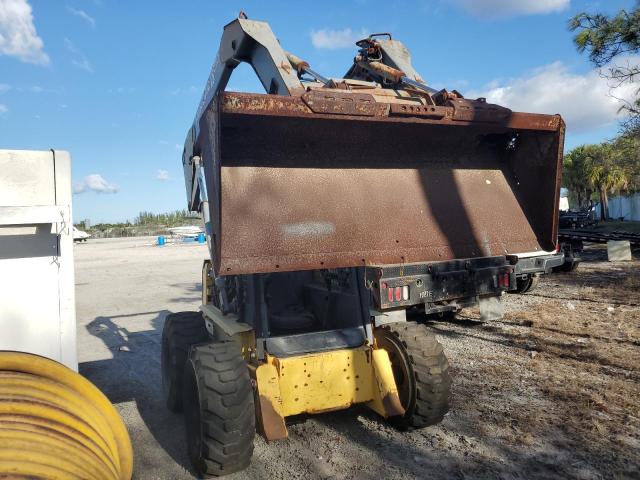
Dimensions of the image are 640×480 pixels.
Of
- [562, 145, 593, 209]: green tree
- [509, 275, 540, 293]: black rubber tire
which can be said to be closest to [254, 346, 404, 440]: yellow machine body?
[509, 275, 540, 293]: black rubber tire

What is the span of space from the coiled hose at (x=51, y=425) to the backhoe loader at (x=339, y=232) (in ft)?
3.64

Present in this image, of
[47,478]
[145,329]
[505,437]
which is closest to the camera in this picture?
[47,478]

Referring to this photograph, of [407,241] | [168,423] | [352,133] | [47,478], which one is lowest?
[168,423]

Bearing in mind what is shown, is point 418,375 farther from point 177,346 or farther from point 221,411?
point 177,346

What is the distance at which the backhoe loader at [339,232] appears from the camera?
11.7 ft

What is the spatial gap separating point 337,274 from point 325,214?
2.51 ft

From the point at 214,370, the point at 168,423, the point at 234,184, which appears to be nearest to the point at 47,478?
the point at 214,370

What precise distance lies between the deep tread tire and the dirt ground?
0.23 m

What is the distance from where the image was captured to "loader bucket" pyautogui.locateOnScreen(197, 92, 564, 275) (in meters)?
3.69

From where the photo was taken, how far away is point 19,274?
13.2ft

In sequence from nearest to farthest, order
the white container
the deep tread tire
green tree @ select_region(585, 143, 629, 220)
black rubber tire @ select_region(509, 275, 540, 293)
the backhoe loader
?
the deep tread tire, the backhoe loader, the white container, black rubber tire @ select_region(509, 275, 540, 293), green tree @ select_region(585, 143, 629, 220)

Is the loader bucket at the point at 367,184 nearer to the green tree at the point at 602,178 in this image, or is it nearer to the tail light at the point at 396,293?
the tail light at the point at 396,293

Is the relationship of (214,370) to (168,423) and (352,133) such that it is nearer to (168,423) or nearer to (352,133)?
(168,423)

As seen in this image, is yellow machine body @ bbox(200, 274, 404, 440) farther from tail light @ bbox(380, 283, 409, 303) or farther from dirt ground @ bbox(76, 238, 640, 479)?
tail light @ bbox(380, 283, 409, 303)
